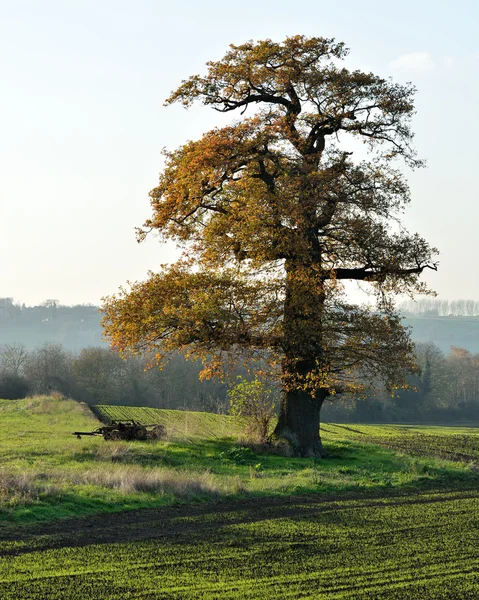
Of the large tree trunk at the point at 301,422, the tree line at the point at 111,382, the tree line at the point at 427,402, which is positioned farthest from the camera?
the tree line at the point at 427,402

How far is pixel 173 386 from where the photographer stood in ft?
288

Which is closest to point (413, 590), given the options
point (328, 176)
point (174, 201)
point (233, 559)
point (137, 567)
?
point (233, 559)

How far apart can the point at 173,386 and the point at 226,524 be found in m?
73.8

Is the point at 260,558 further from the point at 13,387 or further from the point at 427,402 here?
the point at 427,402

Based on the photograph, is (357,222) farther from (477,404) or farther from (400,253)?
(477,404)

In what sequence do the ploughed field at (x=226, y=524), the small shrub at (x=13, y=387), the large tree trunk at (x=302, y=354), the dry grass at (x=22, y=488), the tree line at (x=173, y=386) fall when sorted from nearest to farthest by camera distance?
1. the ploughed field at (x=226, y=524)
2. the dry grass at (x=22, y=488)
3. the large tree trunk at (x=302, y=354)
4. the small shrub at (x=13, y=387)
5. the tree line at (x=173, y=386)

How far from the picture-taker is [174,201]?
26953mm

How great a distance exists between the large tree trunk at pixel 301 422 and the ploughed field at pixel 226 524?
4.43 feet

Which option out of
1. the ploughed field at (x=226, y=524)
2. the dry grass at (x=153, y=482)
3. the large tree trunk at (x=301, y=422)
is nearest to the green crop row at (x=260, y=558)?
the ploughed field at (x=226, y=524)

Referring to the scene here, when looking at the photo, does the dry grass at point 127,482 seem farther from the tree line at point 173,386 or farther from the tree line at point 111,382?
the tree line at point 111,382

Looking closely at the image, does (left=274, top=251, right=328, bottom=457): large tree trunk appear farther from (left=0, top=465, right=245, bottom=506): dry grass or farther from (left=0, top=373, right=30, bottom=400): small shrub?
(left=0, top=373, right=30, bottom=400): small shrub

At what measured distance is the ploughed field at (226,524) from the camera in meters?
10.4

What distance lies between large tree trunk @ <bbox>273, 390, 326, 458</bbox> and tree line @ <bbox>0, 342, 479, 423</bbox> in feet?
116

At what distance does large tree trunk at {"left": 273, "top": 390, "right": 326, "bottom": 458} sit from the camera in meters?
27.4
